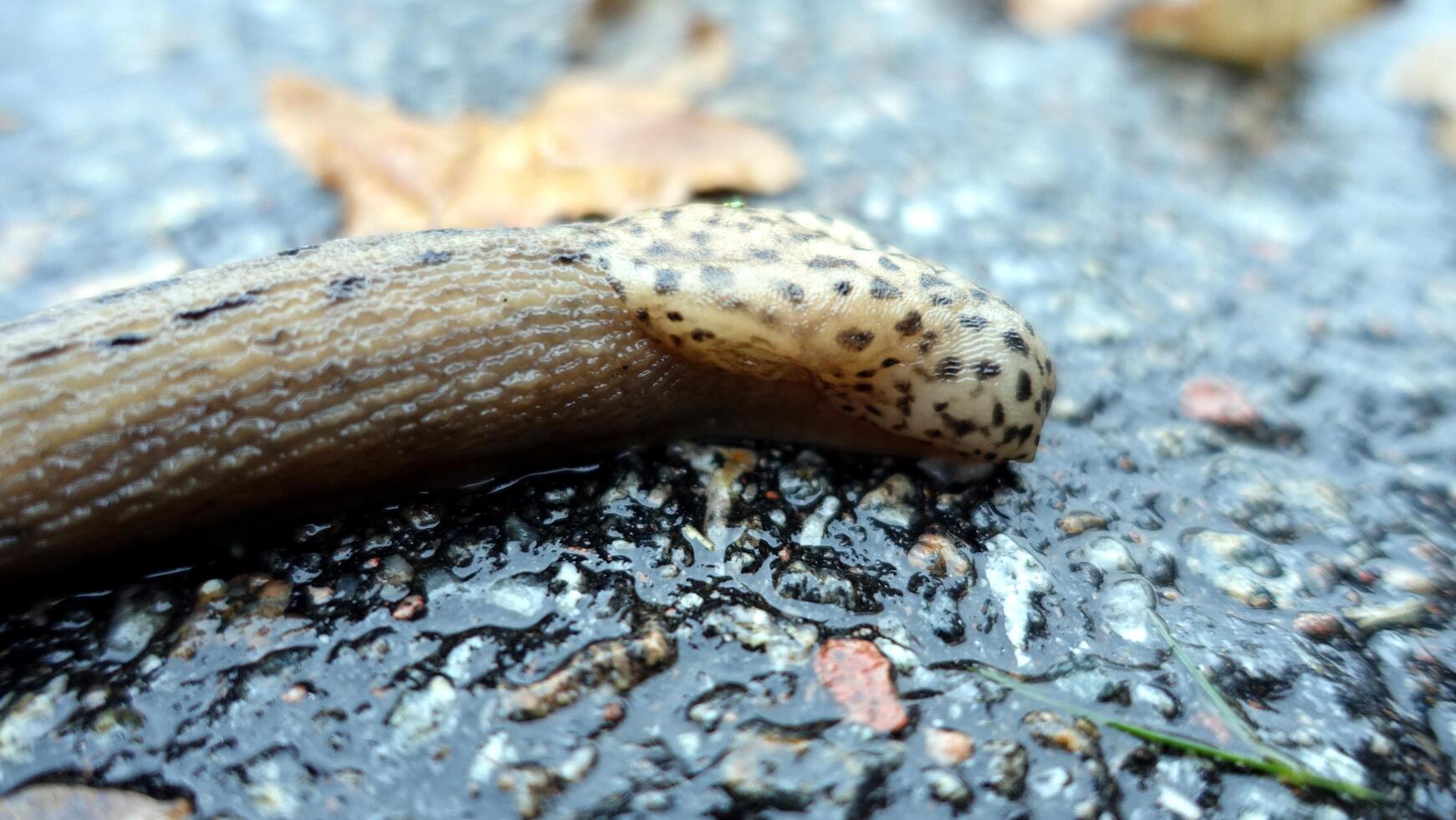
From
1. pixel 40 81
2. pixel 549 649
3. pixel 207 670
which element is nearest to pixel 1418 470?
pixel 549 649

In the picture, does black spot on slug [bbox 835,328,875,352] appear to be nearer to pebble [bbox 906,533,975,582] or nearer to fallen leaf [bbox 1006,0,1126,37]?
pebble [bbox 906,533,975,582]

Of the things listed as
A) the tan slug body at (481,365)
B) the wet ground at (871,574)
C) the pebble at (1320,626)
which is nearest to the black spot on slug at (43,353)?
the tan slug body at (481,365)

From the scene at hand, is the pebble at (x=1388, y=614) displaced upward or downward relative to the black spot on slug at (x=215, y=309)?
downward

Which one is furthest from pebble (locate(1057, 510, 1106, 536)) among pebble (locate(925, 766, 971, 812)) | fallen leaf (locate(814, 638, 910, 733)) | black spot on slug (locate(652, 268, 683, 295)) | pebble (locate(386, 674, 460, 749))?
pebble (locate(386, 674, 460, 749))

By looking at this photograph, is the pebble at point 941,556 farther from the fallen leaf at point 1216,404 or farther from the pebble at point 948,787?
the fallen leaf at point 1216,404

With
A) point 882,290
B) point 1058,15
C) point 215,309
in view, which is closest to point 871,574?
point 882,290

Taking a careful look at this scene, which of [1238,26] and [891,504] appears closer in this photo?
[891,504]

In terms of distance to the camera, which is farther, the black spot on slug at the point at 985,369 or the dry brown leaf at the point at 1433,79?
the dry brown leaf at the point at 1433,79

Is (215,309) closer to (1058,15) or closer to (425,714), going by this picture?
(425,714)
